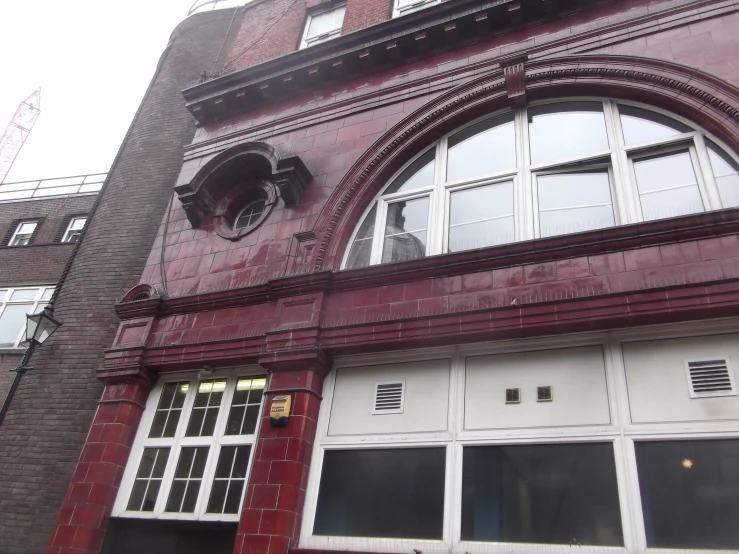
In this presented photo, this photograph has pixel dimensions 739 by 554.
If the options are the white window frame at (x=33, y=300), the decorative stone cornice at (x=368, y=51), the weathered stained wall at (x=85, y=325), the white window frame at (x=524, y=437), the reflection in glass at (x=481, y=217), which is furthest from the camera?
the white window frame at (x=33, y=300)

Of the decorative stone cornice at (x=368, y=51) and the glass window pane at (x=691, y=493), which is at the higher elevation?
the decorative stone cornice at (x=368, y=51)

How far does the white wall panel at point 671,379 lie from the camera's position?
545cm

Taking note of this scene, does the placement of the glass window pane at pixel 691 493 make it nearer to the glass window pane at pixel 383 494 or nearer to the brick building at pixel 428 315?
the brick building at pixel 428 315

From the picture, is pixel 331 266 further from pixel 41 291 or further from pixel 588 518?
pixel 41 291

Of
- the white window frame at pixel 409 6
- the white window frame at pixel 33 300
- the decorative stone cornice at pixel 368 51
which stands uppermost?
the white window frame at pixel 409 6

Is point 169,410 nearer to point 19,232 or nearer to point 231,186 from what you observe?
point 231,186

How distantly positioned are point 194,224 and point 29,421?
435cm

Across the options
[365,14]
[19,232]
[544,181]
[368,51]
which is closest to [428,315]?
[544,181]

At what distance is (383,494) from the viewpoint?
6.35m

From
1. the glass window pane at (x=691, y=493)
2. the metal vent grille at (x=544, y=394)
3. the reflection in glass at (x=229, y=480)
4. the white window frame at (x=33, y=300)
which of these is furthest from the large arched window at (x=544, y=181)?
the white window frame at (x=33, y=300)

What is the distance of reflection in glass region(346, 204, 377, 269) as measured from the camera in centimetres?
838

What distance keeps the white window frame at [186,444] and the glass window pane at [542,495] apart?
3.01 metres

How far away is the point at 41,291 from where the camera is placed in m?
16.8

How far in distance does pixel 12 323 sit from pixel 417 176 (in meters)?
13.9
